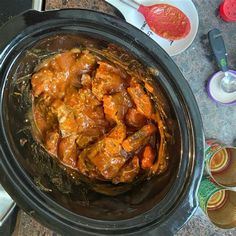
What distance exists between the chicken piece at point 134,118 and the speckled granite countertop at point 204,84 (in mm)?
367

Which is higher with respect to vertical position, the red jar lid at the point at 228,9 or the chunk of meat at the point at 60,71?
the chunk of meat at the point at 60,71

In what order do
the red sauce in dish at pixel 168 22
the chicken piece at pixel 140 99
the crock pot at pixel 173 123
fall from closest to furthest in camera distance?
the crock pot at pixel 173 123 < the chicken piece at pixel 140 99 < the red sauce in dish at pixel 168 22

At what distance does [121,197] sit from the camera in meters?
1.61

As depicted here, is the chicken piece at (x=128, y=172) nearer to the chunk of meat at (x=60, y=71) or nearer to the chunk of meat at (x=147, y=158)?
the chunk of meat at (x=147, y=158)

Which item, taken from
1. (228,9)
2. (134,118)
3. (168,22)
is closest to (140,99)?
(134,118)

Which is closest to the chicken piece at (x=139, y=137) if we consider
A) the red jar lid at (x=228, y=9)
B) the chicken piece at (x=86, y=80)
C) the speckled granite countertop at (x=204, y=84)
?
the chicken piece at (x=86, y=80)

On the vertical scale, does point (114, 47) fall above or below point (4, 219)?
above

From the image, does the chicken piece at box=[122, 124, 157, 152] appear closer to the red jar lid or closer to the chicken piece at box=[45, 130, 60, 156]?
the chicken piece at box=[45, 130, 60, 156]

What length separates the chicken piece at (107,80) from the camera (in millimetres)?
1570

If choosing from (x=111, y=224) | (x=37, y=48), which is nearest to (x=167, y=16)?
(x=37, y=48)

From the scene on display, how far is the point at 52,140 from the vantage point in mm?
1614

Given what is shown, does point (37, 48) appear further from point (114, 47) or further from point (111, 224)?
point (111, 224)

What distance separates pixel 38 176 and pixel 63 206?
0.46ft

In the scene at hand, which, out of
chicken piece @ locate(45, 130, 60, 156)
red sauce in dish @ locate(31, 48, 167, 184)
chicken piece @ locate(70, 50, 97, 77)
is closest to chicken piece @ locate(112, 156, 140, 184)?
red sauce in dish @ locate(31, 48, 167, 184)
